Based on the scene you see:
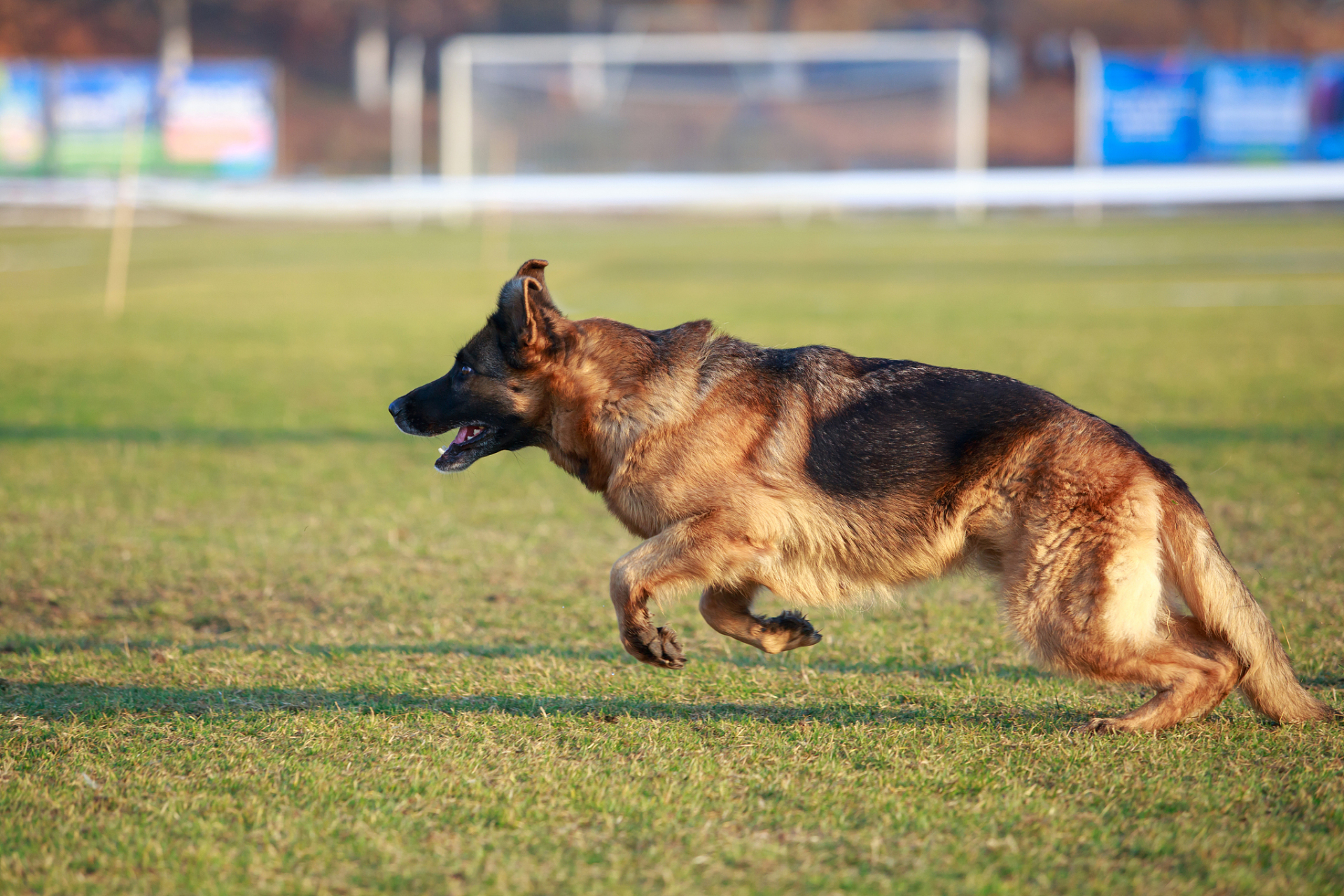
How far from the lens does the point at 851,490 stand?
160 inches

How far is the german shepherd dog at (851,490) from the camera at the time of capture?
12.3ft

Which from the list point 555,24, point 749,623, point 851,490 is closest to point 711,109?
point 555,24

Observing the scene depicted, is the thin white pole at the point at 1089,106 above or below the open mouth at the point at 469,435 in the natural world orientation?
above

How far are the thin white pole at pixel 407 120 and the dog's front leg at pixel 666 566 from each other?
37249 millimetres

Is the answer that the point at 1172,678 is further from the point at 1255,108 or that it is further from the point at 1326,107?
the point at 1326,107

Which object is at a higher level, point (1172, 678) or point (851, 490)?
point (851, 490)

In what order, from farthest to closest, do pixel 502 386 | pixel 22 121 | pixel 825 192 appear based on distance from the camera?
pixel 22 121, pixel 825 192, pixel 502 386

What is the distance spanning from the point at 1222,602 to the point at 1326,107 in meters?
34.1

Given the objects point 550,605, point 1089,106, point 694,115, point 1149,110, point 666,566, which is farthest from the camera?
point 1089,106

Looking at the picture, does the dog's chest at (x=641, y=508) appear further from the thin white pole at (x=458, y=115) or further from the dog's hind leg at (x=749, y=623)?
the thin white pole at (x=458, y=115)

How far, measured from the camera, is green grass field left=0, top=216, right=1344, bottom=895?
3.06m

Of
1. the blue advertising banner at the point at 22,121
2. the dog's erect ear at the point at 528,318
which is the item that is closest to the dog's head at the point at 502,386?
the dog's erect ear at the point at 528,318

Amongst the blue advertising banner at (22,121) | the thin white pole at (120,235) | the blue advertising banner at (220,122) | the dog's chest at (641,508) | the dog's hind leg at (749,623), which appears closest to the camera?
the dog's chest at (641,508)

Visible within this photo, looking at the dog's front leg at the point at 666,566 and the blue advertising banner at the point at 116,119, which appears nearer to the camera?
the dog's front leg at the point at 666,566
